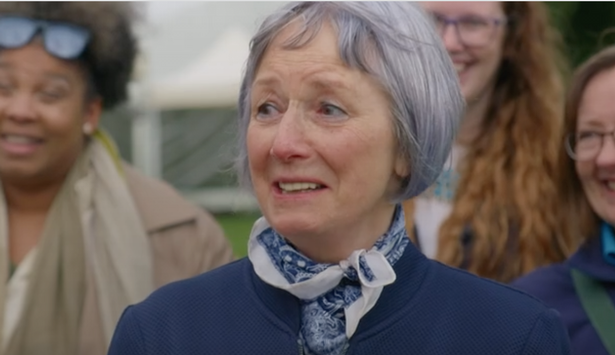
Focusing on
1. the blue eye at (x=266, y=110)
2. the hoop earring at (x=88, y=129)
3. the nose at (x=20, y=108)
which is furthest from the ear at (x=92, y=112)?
the blue eye at (x=266, y=110)

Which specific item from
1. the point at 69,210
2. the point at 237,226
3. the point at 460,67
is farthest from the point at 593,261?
the point at 237,226

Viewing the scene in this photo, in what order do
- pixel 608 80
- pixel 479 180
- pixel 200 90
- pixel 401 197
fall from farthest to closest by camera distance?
1. pixel 200 90
2. pixel 479 180
3. pixel 608 80
4. pixel 401 197

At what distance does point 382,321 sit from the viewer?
92.1 inches

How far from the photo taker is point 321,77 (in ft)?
7.39

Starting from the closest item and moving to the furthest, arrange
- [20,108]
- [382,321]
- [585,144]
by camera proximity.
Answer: [382,321] → [585,144] → [20,108]

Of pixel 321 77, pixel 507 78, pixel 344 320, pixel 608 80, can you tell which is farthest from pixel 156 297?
pixel 507 78

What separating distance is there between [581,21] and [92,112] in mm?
2060

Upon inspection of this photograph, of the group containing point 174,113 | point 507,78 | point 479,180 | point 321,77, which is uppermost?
point 321,77

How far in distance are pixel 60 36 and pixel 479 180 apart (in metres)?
1.39

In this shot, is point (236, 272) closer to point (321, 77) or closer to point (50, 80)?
point (321, 77)

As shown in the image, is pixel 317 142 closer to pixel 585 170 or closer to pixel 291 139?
pixel 291 139

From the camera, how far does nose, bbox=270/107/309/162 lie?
2221 millimetres

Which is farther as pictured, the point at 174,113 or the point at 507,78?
the point at 174,113

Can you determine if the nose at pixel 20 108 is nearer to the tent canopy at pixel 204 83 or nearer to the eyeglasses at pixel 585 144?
the eyeglasses at pixel 585 144
